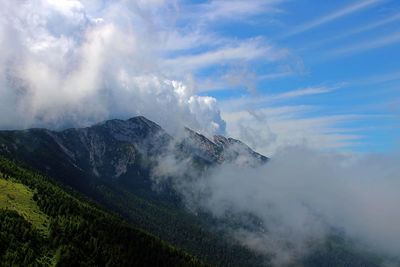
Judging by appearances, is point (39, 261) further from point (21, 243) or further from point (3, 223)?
point (3, 223)

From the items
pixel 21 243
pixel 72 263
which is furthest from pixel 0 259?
pixel 72 263

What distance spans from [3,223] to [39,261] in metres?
25.3

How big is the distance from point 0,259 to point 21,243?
15.6m

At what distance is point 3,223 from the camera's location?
646 ft

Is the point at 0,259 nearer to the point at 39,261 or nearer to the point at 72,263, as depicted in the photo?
the point at 39,261

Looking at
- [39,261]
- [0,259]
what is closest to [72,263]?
[39,261]

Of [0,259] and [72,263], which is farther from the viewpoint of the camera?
[72,263]

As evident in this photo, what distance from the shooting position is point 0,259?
176m

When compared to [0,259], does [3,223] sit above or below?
above

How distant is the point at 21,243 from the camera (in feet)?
627

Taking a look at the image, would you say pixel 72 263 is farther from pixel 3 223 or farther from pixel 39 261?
pixel 3 223

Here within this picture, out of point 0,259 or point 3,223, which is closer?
point 0,259

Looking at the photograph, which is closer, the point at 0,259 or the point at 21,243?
the point at 0,259

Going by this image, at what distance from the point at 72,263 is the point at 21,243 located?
22757mm
